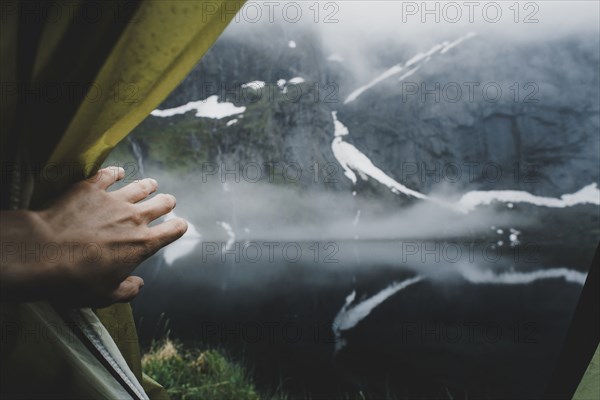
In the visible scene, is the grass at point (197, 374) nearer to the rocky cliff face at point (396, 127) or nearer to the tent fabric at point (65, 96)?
the tent fabric at point (65, 96)

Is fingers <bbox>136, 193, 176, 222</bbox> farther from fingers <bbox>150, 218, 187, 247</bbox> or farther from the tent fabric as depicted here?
the tent fabric

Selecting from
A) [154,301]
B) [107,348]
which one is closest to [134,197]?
[107,348]

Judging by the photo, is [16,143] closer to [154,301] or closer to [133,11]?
[133,11]

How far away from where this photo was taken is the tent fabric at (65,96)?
793 millimetres

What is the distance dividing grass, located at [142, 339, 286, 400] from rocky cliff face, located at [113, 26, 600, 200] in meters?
34.0

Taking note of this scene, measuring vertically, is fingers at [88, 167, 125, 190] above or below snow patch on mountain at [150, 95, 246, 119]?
below

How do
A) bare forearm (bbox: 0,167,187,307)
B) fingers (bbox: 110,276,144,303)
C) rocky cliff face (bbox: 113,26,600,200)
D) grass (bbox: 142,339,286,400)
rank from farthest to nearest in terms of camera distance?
rocky cliff face (bbox: 113,26,600,200)
grass (bbox: 142,339,286,400)
fingers (bbox: 110,276,144,303)
bare forearm (bbox: 0,167,187,307)

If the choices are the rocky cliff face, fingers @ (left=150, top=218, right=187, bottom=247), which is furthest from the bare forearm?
the rocky cliff face

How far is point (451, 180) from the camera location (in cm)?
5291

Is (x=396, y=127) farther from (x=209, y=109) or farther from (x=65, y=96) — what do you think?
(x=65, y=96)

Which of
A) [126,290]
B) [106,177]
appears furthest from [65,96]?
[126,290]

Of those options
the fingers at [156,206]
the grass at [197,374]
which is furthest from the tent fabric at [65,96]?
the grass at [197,374]

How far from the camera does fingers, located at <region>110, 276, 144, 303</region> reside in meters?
0.91

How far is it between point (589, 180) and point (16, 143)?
5745cm
